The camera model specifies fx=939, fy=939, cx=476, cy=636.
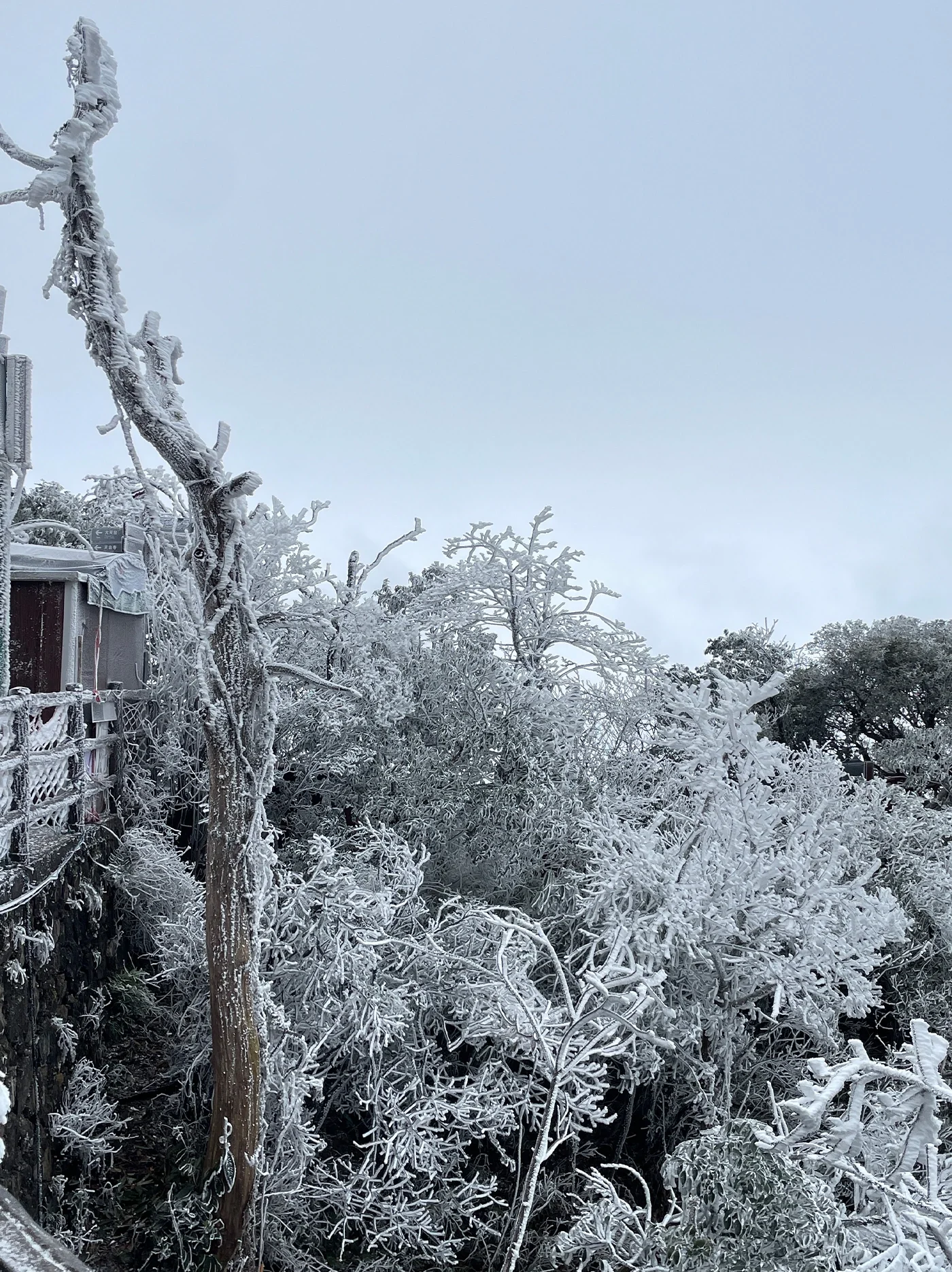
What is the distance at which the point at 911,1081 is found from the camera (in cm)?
349

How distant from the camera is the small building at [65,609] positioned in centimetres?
1076

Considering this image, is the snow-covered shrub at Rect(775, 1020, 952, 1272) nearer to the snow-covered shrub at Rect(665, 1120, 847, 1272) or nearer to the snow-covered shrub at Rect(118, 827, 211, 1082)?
the snow-covered shrub at Rect(665, 1120, 847, 1272)

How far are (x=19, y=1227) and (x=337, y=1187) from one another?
388cm

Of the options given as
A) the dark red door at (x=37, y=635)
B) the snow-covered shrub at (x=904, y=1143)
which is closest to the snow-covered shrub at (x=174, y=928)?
the dark red door at (x=37, y=635)

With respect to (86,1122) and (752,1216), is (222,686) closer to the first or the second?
(86,1122)

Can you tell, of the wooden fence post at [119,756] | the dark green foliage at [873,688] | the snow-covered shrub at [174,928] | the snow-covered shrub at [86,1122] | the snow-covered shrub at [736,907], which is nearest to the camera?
the snow-covered shrub at [86,1122]

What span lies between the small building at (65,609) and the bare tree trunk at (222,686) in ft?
19.9

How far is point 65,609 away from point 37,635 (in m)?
0.43

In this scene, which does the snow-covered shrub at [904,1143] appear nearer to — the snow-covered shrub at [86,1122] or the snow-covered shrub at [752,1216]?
the snow-covered shrub at [752,1216]

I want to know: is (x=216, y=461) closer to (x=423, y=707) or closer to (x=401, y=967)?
(x=401, y=967)

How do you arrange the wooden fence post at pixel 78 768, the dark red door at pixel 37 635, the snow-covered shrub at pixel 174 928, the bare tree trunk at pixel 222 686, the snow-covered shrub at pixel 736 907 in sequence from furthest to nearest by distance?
the dark red door at pixel 37 635 < the wooden fence post at pixel 78 768 < the snow-covered shrub at pixel 736 907 < the snow-covered shrub at pixel 174 928 < the bare tree trunk at pixel 222 686

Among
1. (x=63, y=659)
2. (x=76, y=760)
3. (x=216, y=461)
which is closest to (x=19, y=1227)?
(x=216, y=461)

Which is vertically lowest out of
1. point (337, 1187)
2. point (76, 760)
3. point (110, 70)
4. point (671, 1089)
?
point (671, 1089)

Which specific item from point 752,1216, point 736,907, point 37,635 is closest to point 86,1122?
point 752,1216
